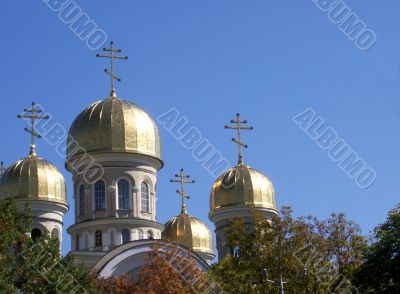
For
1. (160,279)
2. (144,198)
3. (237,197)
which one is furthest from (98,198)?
(160,279)

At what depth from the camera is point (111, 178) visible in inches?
1633

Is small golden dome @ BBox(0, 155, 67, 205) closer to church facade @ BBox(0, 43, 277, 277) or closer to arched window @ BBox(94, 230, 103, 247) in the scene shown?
church facade @ BBox(0, 43, 277, 277)

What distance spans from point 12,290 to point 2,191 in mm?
21359

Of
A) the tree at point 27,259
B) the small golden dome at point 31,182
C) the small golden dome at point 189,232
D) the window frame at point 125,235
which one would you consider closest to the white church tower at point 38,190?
the small golden dome at point 31,182

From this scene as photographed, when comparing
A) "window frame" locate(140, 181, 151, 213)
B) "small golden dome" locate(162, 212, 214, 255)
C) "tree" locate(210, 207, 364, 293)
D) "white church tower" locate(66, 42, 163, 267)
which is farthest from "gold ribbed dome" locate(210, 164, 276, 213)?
"tree" locate(210, 207, 364, 293)

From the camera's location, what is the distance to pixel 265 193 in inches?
1887

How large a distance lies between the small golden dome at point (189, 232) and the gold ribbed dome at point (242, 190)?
3.30 m

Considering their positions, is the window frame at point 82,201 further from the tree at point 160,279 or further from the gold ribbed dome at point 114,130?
the tree at point 160,279

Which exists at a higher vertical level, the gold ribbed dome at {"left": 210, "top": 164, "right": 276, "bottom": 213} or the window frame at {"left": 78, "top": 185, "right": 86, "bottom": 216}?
the gold ribbed dome at {"left": 210, "top": 164, "right": 276, "bottom": 213}

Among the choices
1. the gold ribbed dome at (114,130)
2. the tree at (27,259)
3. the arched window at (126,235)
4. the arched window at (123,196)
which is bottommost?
the tree at (27,259)

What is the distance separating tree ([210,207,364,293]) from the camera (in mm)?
30016

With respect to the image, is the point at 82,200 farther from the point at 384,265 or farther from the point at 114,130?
the point at 384,265

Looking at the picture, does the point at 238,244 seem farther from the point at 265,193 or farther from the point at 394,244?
the point at 265,193

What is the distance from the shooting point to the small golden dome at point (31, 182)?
43.8 m
